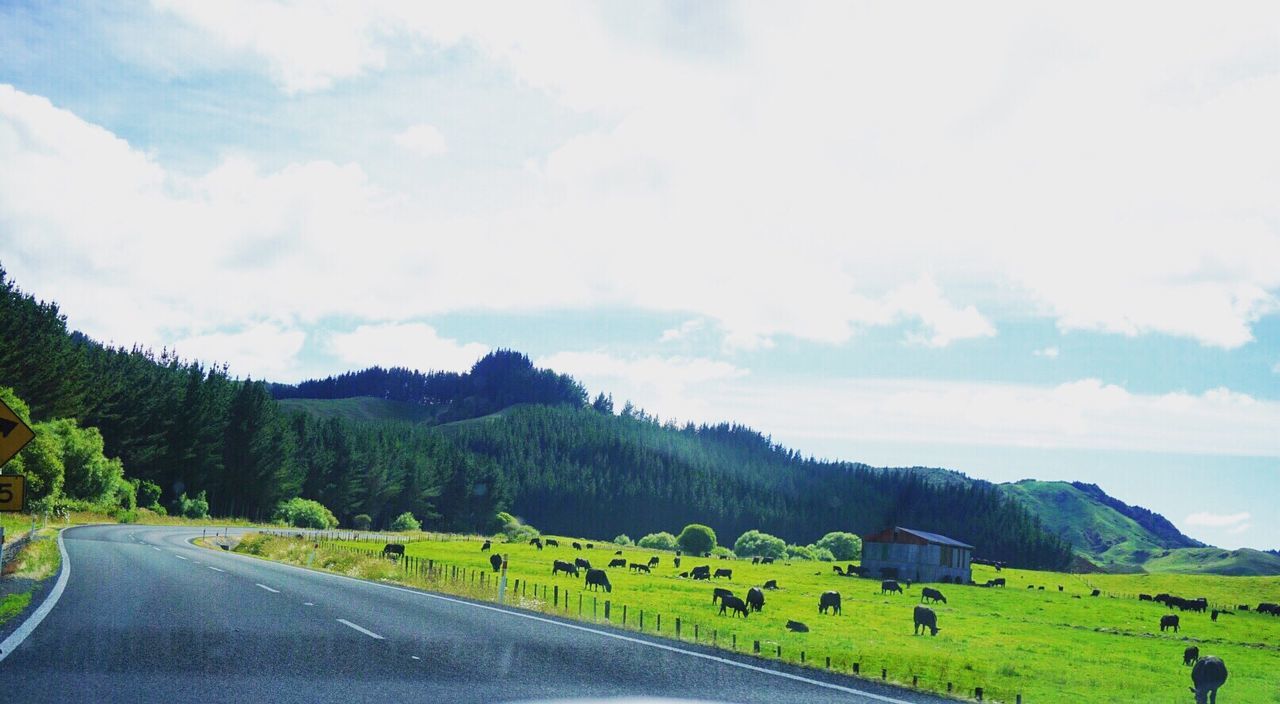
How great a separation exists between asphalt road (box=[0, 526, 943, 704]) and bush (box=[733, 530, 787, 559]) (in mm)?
115861

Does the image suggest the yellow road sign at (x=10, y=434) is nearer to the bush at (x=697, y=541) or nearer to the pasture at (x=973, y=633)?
the pasture at (x=973, y=633)

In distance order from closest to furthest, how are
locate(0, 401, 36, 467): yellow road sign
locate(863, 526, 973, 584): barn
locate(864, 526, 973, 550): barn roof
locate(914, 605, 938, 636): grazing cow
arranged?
locate(0, 401, 36, 467): yellow road sign, locate(914, 605, 938, 636): grazing cow, locate(863, 526, 973, 584): barn, locate(864, 526, 973, 550): barn roof

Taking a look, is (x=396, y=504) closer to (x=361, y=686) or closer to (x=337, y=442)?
(x=337, y=442)

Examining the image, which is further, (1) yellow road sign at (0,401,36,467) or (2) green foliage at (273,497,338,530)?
(2) green foliage at (273,497,338,530)

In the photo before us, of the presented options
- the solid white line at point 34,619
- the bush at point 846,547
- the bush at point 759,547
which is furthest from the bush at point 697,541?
the solid white line at point 34,619

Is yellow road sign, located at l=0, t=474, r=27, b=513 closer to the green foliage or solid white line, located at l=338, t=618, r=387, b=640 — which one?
solid white line, located at l=338, t=618, r=387, b=640

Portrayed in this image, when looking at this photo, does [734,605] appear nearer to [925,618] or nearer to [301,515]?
[925,618]

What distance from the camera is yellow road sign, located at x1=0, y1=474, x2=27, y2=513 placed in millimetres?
15953

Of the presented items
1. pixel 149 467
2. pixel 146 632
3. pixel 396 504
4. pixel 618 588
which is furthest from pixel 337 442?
pixel 146 632

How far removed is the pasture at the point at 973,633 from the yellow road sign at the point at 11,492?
12511 millimetres

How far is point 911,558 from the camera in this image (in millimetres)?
91375

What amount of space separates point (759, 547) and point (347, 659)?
125 meters

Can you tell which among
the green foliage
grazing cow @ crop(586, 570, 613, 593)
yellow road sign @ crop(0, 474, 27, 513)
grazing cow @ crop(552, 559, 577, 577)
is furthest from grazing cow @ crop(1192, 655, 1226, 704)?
the green foliage

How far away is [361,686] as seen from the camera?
1079 centimetres
